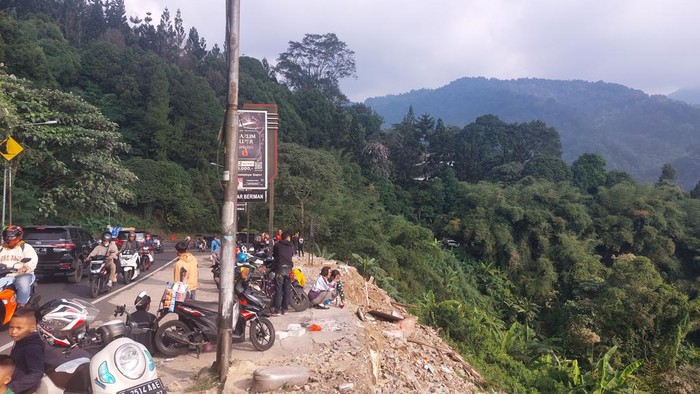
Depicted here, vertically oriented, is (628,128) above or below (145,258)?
above

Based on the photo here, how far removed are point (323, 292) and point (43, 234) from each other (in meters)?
6.96

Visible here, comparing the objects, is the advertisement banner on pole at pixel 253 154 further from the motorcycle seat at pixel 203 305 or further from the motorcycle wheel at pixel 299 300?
the motorcycle seat at pixel 203 305

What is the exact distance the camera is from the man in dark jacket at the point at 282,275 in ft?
29.6

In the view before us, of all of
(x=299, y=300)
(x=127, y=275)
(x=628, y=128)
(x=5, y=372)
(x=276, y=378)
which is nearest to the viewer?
(x=5, y=372)

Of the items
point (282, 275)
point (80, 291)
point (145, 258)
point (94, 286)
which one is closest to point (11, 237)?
point (94, 286)

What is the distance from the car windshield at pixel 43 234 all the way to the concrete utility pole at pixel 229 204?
26.6ft

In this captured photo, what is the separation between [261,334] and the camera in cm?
679

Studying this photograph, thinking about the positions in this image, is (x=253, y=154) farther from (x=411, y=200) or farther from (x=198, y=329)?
(x=411, y=200)

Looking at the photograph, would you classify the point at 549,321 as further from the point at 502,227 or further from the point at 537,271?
the point at 502,227

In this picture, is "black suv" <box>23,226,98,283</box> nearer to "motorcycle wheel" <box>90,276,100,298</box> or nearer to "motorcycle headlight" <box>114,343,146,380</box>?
"motorcycle wheel" <box>90,276,100,298</box>

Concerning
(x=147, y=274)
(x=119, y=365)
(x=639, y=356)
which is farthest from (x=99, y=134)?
(x=639, y=356)

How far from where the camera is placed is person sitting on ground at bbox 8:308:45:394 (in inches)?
145

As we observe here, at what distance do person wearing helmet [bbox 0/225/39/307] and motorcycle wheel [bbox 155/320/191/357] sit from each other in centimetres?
206

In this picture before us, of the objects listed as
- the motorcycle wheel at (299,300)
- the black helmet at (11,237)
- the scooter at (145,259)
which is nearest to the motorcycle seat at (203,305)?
the motorcycle wheel at (299,300)
